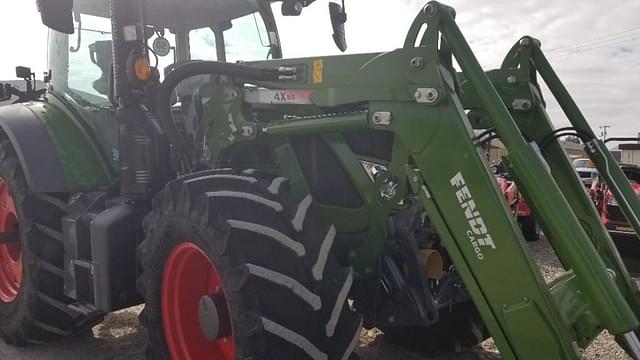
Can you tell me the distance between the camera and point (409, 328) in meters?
4.27

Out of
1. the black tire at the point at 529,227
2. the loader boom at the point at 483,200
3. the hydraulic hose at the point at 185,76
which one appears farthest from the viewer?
the black tire at the point at 529,227

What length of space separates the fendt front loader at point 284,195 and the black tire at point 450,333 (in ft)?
0.05

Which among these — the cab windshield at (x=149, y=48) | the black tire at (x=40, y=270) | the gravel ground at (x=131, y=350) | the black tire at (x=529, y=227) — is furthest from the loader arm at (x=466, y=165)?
the black tire at (x=529, y=227)

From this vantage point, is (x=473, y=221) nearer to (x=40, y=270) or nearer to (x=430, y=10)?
(x=430, y=10)

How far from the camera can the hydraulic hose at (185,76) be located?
3.36m

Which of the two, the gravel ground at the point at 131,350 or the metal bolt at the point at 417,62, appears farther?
the gravel ground at the point at 131,350

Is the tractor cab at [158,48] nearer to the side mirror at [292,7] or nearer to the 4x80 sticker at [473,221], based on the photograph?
the side mirror at [292,7]

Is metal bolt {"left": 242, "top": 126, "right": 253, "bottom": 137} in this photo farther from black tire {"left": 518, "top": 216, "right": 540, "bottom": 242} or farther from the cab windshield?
black tire {"left": 518, "top": 216, "right": 540, "bottom": 242}

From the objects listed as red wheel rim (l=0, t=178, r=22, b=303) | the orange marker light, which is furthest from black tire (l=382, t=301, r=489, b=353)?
red wheel rim (l=0, t=178, r=22, b=303)

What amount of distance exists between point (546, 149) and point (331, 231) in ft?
4.32

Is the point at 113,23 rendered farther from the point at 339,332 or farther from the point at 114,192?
the point at 339,332

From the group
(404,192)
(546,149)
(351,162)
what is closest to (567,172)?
(546,149)

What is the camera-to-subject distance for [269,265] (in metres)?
2.64

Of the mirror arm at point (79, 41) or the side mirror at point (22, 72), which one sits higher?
the mirror arm at point (79, 41)
